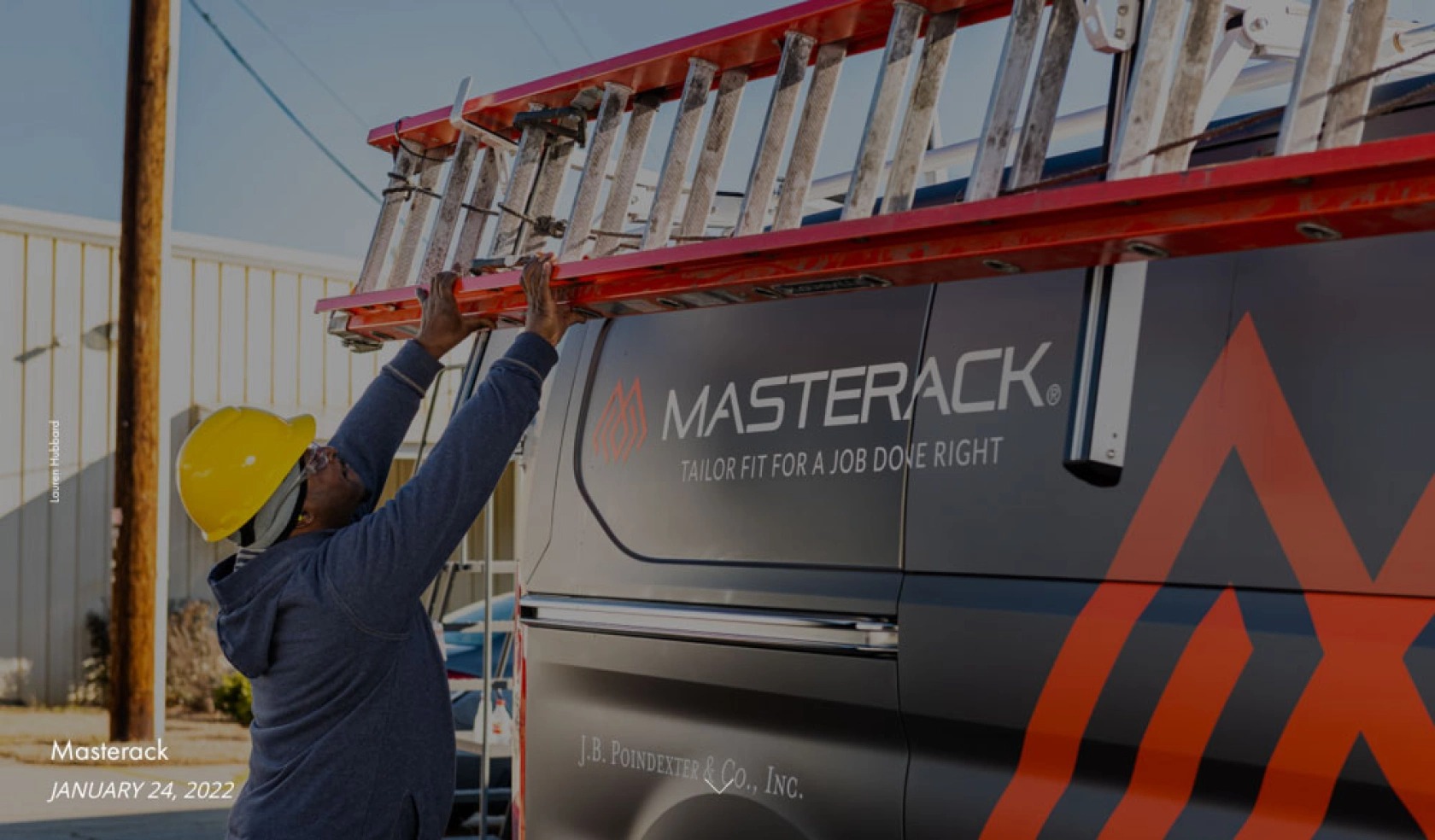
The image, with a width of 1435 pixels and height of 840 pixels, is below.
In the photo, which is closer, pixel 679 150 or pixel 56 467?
pixel 679 150

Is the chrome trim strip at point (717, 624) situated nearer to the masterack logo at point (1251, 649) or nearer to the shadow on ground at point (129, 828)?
the masterack logo at point (1251, 649)

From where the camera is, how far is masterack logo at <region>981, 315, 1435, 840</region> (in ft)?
6.98

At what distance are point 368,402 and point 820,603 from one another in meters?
1.17

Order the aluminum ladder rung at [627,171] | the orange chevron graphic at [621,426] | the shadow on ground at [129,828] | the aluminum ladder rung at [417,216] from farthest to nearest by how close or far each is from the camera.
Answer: the shadow on ground at [129,828] < the aluminum ladder rung at [417,216] < the orange chevron graphic at [621,426] < the aluminum ladder rung at [627,171]

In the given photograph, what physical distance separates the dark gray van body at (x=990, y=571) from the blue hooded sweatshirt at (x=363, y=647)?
50 centimetres

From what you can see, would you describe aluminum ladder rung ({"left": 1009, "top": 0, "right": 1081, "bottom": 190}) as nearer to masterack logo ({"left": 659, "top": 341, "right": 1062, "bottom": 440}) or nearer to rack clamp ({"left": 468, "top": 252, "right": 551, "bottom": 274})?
masterack logo ({"left": 659, "top": 341, "right": 1062, "bottom": 440})

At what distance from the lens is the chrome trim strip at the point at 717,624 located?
285 cm

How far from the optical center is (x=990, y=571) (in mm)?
2660

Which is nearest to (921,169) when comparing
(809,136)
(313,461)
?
(809,136)

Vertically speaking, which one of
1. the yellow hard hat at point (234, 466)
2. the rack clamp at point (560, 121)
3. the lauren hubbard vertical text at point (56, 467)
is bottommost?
the lauren hubbard vertical text at point (56, 467)

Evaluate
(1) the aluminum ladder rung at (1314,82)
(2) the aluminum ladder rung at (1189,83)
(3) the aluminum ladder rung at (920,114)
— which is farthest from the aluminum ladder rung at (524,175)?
(1) the aluminum ladder rung at (1314,82)

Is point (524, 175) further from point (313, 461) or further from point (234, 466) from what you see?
point (234, 466)

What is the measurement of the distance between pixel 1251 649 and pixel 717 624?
3.87ft

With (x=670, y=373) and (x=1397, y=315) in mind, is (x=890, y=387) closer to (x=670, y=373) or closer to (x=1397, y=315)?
(x=670, y=373)
